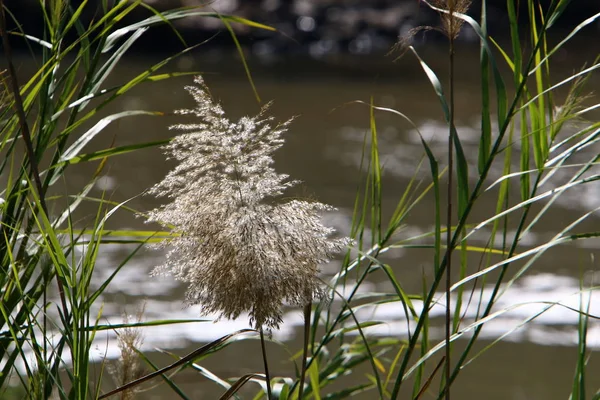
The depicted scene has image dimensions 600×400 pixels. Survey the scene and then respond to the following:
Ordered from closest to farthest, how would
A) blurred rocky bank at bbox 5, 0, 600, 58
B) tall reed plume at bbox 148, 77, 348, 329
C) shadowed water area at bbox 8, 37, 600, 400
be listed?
tall reed plume at bbox 148, 77, 348, 329 < shadowed water area at bbox 8, 37, 600, 400 < blurred rocky bank at bbox 5, 0, 600, 58

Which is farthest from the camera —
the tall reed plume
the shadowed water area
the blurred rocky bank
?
the blurred rocky bank

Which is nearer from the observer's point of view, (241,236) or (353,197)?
(241,236)

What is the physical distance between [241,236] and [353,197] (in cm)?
275

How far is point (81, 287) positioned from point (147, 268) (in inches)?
80.6

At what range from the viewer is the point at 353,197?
3.64 m

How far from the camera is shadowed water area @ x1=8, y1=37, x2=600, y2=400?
7.78ft

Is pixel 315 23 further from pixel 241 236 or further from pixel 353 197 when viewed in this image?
pixel 241 236

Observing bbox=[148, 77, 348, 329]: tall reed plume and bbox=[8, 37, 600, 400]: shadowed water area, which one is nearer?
bbox=[148, 77, 348, 329]: tall reed plume

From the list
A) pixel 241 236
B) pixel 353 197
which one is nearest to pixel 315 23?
pixel 353 197

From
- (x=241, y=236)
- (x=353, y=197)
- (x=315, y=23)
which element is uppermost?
(x=315, y=23)

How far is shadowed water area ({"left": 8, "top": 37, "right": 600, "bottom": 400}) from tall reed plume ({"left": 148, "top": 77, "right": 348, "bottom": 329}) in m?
0.12

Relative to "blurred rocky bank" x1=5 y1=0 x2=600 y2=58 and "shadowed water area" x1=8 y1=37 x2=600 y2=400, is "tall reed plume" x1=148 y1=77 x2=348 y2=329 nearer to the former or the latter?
"shadowed water area" x1=8 y1=37 x2=600 y2=400

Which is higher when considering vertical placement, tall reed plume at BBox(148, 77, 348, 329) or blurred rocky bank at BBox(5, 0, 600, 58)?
blurred rocky bank at BBox(5, 0, 600, 58)

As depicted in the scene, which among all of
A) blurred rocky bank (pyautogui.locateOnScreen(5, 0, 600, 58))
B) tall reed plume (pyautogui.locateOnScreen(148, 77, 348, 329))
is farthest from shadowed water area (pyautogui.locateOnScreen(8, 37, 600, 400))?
blurred rocky bank (pyautogui.locateOnScreen(5, 0, 600, 58))
